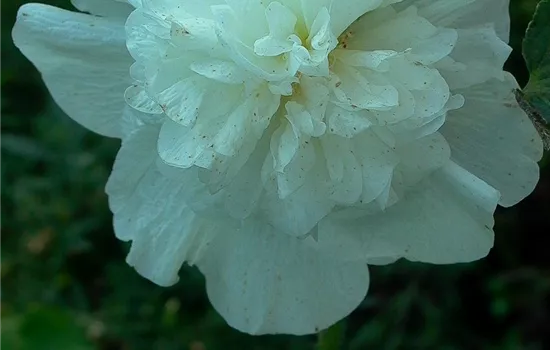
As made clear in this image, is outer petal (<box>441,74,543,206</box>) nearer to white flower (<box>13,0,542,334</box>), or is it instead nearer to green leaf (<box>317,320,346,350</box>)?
white flower (<box>13,0,542,334</box>)

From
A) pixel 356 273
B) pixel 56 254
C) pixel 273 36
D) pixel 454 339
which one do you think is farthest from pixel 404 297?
pixel 273 36

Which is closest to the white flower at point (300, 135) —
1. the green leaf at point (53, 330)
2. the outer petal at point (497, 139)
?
the outer petal at point (497, 139)

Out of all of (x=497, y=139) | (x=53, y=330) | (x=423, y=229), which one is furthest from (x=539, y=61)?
(x=53, y=330)

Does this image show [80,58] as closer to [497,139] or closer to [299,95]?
[299,95]

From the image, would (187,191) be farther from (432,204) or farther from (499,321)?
(499,321)

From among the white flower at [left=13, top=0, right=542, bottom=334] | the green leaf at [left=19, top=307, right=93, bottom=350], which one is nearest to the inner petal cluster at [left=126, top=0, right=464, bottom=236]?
the white flower at [left=13, top=0, right=542, bottom=334]

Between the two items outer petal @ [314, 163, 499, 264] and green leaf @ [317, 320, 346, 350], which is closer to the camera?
outer petal @ [314, 163, 499, 264]

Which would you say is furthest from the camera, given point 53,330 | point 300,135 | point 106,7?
point 53,330
